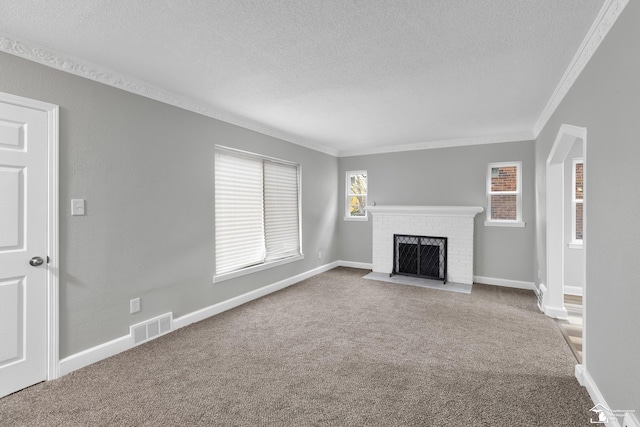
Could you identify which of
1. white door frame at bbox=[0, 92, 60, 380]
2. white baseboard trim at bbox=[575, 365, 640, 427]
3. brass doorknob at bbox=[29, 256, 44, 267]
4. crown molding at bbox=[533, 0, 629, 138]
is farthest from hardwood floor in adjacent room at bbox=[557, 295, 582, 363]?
brass doorknob at bbox=[29, 256, 44, 267]

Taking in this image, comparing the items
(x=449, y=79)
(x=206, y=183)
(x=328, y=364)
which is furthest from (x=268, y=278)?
(x=449, y=79)

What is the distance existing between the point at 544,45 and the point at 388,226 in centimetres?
397

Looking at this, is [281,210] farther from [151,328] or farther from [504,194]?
[504,194]

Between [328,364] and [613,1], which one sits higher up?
[613,1]

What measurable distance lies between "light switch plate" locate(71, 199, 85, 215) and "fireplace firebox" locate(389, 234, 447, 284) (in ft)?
15.6

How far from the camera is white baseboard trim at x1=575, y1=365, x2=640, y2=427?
158 cm

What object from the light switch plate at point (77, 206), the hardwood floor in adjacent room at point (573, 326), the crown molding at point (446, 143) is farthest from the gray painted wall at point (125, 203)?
the hardwood floor in adjacent room at point (573, 326)

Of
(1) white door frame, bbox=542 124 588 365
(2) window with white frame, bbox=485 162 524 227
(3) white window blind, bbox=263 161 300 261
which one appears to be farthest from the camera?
(2) window with white frame, bbox=485 162 524 227

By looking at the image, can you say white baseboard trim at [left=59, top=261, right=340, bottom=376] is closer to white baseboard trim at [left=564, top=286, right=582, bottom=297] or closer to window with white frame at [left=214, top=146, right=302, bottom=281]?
window with white frame at [left=214, top=146, right=302, bottom=281]

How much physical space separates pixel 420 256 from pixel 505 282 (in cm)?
141

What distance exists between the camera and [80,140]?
2529mm

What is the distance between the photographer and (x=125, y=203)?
285 cm

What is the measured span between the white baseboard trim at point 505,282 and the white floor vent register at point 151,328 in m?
4.83

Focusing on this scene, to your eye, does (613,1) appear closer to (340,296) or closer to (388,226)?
(340,296)
